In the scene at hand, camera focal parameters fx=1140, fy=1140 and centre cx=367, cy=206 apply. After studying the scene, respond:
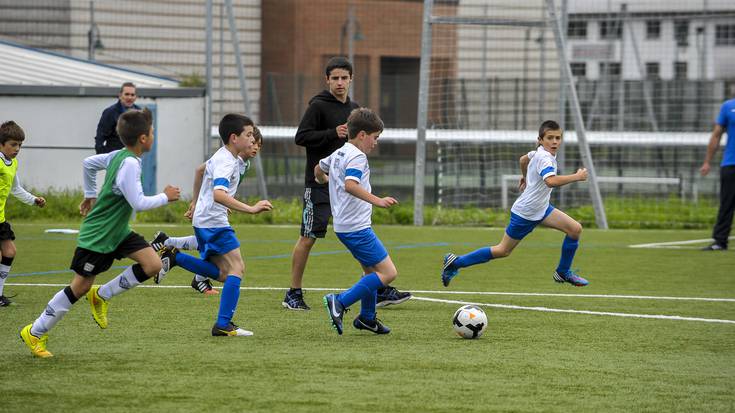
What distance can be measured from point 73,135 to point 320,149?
394 inches

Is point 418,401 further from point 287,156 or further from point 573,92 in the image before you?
point 287,156

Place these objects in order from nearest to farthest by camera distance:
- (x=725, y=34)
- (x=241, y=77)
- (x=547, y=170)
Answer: (x=547, y=170) < (x=241, y=77) < (x=725, y=34)

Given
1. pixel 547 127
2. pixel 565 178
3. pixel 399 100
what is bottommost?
pixel 565 178

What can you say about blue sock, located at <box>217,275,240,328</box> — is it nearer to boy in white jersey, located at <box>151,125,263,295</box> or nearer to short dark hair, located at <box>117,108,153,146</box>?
boy in white jersey, located at <box>151,125,263,295</box>

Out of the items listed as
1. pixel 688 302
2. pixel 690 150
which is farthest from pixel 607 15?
pixel 688 302

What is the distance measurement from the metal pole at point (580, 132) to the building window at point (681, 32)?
405 cm

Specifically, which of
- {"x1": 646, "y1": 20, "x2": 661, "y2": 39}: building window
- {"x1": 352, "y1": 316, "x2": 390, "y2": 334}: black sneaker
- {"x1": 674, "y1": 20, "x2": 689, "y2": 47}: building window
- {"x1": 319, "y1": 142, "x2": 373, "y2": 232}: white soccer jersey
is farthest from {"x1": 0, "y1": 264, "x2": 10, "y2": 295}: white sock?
{"x1": 646, "y1": 20, "x2": 661, "y2": 39}: building window

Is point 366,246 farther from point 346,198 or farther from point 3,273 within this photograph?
point 3,273

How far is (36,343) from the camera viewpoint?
254 inches

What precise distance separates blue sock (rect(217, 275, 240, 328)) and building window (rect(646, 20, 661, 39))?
50.4 ft

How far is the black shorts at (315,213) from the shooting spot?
8.88 meters

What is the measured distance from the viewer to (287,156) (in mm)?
20875

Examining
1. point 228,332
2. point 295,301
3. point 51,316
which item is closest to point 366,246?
point 228,332

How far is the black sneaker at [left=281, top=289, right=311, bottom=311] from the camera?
862 centimetres
